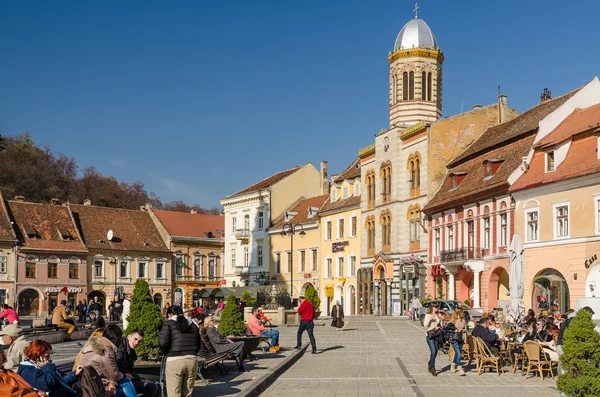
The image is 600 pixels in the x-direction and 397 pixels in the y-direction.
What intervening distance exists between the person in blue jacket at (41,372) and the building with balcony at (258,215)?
205ft

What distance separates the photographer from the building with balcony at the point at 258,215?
73625 mm

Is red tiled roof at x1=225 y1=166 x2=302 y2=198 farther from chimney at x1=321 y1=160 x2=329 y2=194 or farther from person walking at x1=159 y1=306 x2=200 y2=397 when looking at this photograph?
person walking at x1=159 y1=306 x2=200 y2=397

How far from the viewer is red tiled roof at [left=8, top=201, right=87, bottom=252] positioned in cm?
6819

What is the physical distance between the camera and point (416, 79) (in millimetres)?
58594

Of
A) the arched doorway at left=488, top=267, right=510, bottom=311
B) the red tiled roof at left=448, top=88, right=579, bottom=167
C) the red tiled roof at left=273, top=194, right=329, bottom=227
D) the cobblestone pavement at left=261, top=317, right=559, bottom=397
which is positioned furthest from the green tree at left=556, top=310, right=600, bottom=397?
the red tiled roof at left=273, top=194, right=329, bottom=227

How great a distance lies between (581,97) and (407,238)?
1714 cm

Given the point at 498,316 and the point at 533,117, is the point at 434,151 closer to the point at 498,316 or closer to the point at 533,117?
the point at 533,117

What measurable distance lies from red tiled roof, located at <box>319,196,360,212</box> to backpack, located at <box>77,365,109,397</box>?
52.2 m

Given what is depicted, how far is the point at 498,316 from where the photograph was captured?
34.2 m

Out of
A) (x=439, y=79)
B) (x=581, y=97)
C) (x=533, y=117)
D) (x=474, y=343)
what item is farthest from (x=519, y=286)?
(x=439, y=79)

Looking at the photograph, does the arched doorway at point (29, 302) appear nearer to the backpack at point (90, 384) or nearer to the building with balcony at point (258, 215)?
the building with balcony at point (258, 215)

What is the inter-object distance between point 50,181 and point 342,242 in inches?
1498

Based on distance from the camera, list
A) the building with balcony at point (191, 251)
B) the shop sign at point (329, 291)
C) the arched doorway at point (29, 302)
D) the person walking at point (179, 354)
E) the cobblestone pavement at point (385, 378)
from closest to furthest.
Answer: the person walking at point (179, 354), the cobblestone pavement at point (385, 378), the shop sign at point (329, 291), the arched doorway at point (29, 302), the building with balcony at point (191, 251)

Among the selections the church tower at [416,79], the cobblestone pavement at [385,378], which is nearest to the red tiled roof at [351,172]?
the church tower at [416,79]
